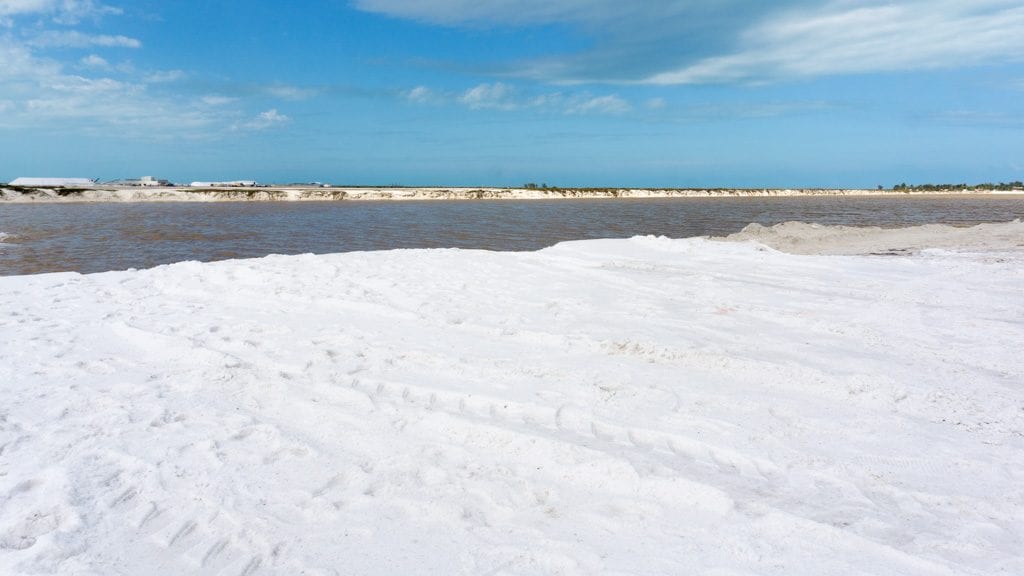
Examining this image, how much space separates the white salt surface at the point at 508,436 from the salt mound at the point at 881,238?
6.09 m

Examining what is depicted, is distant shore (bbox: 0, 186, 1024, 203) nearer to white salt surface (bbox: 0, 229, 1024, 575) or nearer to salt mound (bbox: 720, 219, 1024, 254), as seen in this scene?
salt mound (bbox: 720, 219, 1024, 254)

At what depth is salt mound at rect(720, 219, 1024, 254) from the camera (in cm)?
1136

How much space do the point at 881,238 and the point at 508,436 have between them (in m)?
13.6

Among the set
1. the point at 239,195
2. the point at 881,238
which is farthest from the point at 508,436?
the point at 239,195

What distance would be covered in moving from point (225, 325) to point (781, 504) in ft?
15.2

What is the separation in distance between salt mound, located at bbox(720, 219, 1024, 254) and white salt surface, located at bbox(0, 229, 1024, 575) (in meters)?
6.09

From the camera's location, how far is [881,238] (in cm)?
1360

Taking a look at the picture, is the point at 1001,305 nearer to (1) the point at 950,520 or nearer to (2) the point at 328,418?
(1) the point at 950,520

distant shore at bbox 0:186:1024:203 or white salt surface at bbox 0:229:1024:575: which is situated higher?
distant shore at bbox 0:186:1024:203

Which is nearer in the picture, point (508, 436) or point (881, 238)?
point (508, 436)

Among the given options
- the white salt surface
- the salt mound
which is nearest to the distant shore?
the salt mound

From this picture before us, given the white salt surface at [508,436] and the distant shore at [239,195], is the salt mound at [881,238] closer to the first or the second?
the white salt surface at [508,436]

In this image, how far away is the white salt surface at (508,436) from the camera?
7.54 ft

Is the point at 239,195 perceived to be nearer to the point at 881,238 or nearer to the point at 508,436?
the point at 881,238
